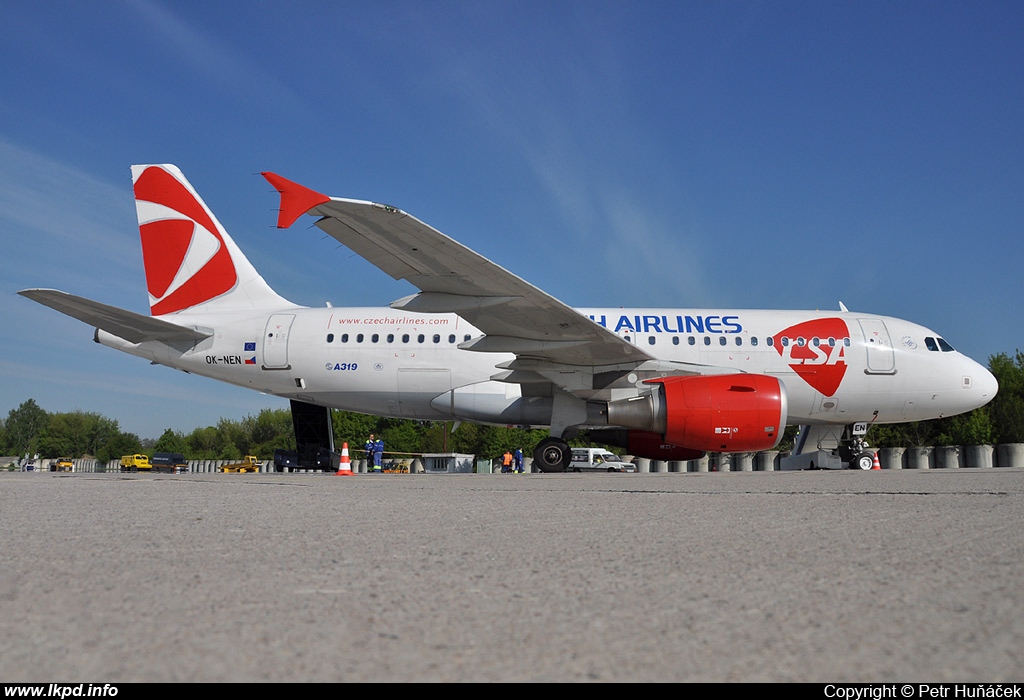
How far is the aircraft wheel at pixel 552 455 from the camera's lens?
12445mm

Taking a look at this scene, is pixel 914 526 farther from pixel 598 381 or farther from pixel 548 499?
pixel 598 381

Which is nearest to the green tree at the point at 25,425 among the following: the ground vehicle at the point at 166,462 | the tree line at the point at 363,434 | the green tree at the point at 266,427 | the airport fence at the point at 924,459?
the tree line at the point at 363,434

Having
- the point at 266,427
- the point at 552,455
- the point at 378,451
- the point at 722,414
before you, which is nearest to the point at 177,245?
the point at 552,455

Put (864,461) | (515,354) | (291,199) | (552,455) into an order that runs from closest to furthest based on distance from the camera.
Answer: (291,199) → (515,354) → (552,455) → (864,461)

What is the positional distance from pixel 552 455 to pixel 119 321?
8.41m

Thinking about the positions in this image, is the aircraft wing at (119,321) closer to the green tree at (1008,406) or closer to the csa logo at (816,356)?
the csa logo at (816,356)

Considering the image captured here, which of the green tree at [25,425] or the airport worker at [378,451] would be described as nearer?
the airport worker at [378,451]

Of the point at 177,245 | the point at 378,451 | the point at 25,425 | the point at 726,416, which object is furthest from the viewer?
the point at 25,425

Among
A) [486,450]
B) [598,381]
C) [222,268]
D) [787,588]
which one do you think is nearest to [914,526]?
[787,588]

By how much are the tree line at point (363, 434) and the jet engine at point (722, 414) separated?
→ 2.43 meters

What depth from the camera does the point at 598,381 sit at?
1188 cm

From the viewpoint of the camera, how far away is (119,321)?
43.4 ft

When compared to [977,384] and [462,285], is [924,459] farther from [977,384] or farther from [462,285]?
[462,285]

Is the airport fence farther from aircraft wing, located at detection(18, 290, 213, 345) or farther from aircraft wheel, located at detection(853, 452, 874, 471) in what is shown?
aircraft wing, located at detection(18, 290, 213, 345)
